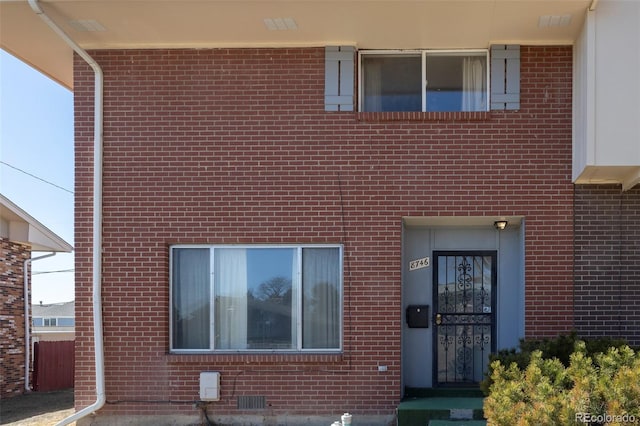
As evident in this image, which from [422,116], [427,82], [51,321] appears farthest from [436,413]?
[51,321]

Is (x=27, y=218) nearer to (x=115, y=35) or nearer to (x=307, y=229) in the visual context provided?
(x=115, y=35)

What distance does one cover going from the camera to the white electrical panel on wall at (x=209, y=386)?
307 inches

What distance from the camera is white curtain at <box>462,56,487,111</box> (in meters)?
8.24

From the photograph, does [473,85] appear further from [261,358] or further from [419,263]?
[261,358]

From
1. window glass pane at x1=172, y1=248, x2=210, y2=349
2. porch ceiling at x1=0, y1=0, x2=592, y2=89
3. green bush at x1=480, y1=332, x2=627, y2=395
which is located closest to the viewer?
green bush at x1=480, y1=332, x2=627, y2=395

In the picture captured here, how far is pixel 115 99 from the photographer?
818cm

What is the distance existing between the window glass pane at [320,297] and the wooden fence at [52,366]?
924 cm

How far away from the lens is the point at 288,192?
8.00 meters

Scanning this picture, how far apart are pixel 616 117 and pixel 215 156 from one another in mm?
4853

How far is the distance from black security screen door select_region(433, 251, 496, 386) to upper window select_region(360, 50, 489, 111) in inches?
79.7

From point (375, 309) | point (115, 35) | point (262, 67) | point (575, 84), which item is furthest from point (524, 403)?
point (115, 35)

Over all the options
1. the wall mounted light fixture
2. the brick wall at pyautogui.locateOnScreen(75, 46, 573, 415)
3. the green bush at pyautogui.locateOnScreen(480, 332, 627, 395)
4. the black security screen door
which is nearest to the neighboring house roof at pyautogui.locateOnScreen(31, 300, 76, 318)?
the brick wall at pyautogui.locateOnScreen(75, 46, 573, 415)

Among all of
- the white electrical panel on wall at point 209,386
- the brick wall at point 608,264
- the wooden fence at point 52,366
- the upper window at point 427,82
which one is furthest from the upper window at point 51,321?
the brick wall at point 608,264

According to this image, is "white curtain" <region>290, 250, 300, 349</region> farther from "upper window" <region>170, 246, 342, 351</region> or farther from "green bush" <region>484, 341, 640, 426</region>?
"green bush" <region>484, 341, 640, 426</region>
